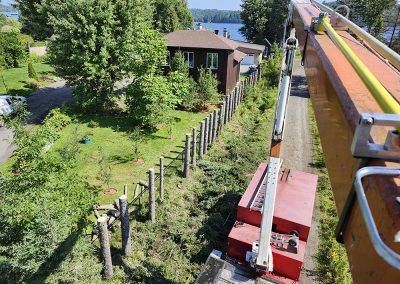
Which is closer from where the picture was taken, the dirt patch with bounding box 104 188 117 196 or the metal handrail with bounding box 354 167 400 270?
the metal handrail with bounding box 354 167 400 270

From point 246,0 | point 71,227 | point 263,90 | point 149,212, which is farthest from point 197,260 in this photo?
point 246,0

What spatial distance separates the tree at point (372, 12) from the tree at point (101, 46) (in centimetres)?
2320

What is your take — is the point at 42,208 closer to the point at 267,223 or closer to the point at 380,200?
the point at 267,223

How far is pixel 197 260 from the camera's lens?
9.71 metres

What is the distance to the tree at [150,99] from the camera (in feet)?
61.4

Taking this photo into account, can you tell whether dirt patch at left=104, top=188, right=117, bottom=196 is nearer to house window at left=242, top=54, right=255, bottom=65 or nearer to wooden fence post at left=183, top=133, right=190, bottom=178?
wooden fence post at left=183, top=133, right=190, bottom=178

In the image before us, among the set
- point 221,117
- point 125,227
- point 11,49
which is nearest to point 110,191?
point 125,227

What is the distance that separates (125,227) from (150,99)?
34.9 ft

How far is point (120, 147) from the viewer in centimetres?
1745

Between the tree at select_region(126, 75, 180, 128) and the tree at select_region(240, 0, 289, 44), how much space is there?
3736 centimetres

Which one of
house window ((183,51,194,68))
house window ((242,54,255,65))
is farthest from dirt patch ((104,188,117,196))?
house window ((242,54,255,65))

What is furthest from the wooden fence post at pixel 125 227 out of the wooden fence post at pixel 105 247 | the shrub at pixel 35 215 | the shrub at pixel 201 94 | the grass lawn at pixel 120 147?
the shrub at pixel 201 94

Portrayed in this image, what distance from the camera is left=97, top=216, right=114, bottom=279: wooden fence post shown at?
815cm

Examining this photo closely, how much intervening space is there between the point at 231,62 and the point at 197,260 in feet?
63.6
